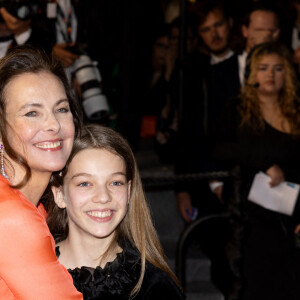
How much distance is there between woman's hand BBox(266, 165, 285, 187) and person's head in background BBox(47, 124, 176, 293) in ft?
3.51

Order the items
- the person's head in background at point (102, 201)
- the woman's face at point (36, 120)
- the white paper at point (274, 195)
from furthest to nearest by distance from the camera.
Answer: the white paper at point (274, 195) → the person's head in background at point (102, 201) → the woman's face at point (36, 120)

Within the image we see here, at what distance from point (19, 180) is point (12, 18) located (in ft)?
5.25

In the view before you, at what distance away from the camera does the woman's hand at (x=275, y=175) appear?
314cm

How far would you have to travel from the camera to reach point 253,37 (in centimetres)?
364

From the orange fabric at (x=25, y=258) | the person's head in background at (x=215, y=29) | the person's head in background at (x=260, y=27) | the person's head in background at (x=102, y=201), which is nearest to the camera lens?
the orange fabric at (x=25, y=258)

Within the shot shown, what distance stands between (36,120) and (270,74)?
→ 172cm

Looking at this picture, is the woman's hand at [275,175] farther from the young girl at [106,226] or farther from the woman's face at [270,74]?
the young girl at [106,226]

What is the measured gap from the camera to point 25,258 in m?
1.65

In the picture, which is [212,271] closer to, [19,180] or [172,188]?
[172,188]

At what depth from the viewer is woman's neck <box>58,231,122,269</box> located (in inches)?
83.5

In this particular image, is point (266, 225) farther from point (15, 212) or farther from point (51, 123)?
point (15, 212)

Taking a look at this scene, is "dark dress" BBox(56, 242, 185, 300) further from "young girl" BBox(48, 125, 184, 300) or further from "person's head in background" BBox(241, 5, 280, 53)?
"person's head in background" BBox(241, 5, 280, 53)

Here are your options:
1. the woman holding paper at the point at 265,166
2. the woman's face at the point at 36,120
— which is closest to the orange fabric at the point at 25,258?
the woman's face at the point at 36,120

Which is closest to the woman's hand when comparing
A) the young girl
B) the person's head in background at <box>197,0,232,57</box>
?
the person's head in background at <box>197,0,232,57</box>
